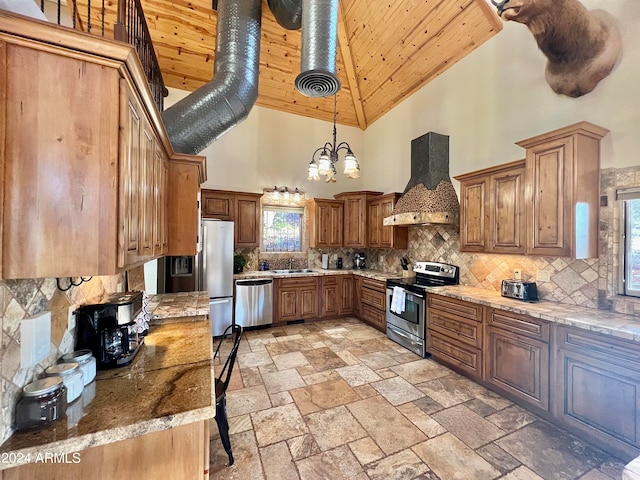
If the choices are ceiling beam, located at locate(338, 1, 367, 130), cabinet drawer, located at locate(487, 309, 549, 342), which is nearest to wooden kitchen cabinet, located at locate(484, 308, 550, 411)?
cabinet drawer, located at locate(487, 309, 549, 342)

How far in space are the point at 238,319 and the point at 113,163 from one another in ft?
12.4

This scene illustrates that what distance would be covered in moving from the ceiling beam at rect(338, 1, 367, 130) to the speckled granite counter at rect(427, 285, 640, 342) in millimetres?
4313

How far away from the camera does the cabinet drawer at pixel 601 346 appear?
6.08 feet

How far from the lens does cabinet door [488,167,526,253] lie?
2.82 meters

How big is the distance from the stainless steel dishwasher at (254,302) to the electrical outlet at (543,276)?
12.1 feet

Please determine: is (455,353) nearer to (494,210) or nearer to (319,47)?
(494,210)

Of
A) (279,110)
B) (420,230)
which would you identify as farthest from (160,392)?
(279,110)

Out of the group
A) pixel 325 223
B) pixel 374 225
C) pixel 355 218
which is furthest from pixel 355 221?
pixel 325 223

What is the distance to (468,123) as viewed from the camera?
3.77 metres

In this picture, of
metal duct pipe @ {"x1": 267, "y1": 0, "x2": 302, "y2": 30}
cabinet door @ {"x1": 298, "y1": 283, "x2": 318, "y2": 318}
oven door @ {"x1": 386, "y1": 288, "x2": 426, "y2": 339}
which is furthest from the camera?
cabinet door @ {"x1": 298, "y1": 283, "x2": 318, "y2": 318}

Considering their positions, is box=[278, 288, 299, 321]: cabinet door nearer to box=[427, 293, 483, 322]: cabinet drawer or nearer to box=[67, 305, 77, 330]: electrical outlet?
box=[427, 293, 483, 322]: cabinet drawer

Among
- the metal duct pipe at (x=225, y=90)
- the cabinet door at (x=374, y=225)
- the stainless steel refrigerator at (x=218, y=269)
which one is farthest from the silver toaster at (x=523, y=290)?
the stainless steel refrigerator at (x=218, y=269)

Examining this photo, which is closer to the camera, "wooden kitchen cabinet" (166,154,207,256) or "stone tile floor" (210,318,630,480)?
"stone tile floor" (210,318,630,480)

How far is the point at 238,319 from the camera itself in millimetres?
4406
